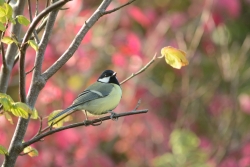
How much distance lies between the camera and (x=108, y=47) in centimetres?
426

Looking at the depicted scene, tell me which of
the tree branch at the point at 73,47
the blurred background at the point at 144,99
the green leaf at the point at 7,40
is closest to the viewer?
the green leaf at the point at 7,40

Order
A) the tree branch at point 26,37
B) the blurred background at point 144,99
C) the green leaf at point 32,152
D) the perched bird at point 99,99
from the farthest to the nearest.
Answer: the blurred background at point 144,99
the perched bird at point 99,99
the green leaf at point 32,152
the tree branch at point 26,37

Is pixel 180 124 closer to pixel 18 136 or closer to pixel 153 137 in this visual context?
pixel 153 137

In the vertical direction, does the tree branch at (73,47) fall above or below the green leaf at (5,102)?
above

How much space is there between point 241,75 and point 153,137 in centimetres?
177

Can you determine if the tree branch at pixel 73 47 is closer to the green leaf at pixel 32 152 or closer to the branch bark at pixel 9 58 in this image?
the branch bark at pixel 9 58

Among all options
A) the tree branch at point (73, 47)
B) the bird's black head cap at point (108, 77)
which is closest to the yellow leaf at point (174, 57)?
the tree branch at point (73, 47)

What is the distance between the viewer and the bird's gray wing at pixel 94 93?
99.5 inches

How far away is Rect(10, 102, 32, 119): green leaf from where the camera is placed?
4.74 ft

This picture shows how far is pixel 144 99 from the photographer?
184 inches

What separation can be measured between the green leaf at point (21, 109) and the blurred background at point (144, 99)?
231 cm

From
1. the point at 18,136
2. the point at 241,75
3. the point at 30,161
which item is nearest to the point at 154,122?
the point at 30,161

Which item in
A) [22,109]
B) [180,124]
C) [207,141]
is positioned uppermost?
[22,109]

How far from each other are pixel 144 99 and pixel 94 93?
79.1 inches
